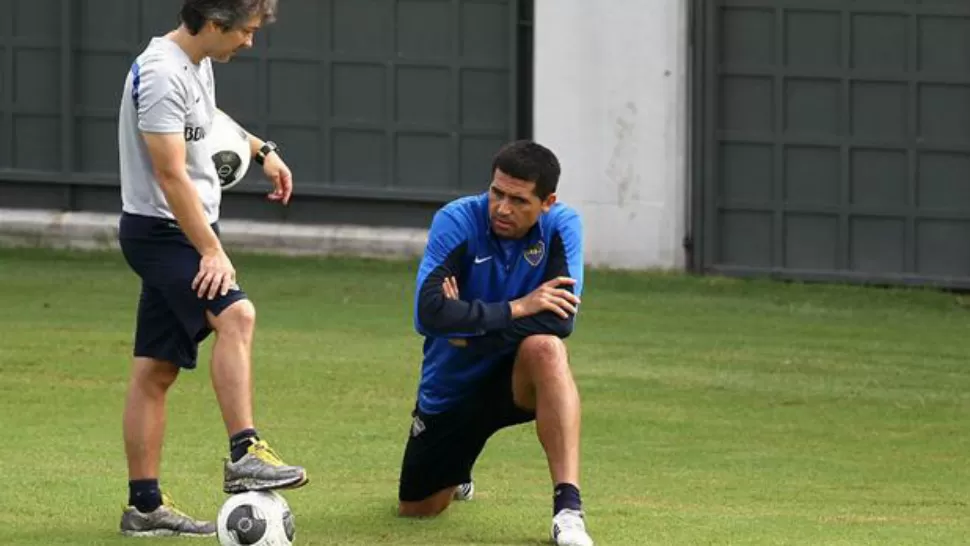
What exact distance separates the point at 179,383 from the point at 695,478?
10.7 feet

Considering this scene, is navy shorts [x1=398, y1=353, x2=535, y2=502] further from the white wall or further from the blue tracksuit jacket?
the white wall

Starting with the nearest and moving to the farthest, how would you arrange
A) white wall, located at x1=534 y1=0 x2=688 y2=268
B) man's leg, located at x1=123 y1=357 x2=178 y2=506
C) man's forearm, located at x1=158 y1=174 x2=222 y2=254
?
man's forearm, located at x1=158 y1=174 x2=222 y2=254
man's leg, located at x1=123 y1=357 x2=178 y2=506
white wall, located at x1=534 y1=0 x2=688 y2=268

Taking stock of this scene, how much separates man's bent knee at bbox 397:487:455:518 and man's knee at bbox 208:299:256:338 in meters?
1.22

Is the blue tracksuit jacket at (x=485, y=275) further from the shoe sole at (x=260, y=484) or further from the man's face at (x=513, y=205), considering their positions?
the shoe sole at (x=260, y=484)

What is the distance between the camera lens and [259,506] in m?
7.47

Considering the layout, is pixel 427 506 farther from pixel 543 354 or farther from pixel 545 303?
pixel 545 303

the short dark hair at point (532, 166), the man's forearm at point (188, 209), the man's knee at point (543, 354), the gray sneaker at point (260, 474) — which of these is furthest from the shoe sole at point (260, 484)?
the short dark hair at point (532, 166)

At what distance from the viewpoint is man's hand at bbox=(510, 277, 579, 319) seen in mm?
8023

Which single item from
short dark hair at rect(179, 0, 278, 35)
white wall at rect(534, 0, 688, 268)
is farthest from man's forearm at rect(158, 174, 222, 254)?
white wall at rect(534, 0, 688, 268)

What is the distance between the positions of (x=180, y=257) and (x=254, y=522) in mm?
977

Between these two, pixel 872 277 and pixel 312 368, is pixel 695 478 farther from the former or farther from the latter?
pixel 872 277

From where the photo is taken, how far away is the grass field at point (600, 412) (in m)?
8.60

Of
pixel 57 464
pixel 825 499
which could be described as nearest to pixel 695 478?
pixel 825 499

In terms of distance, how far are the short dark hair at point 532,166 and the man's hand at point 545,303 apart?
1.04 feet
